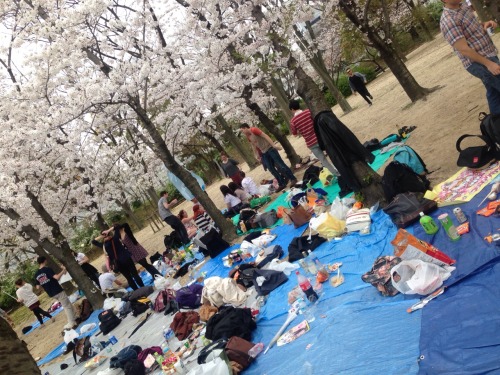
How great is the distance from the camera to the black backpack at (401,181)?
5801 millimetres

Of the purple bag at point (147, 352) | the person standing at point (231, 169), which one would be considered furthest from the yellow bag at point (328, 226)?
the person standing at point (231, 169)

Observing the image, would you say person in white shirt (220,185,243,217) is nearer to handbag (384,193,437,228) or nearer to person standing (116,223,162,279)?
person standing (116,223,162,279)

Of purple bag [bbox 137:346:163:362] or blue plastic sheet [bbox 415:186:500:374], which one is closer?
blue plastic sheet [bbox 415:186:500:374]

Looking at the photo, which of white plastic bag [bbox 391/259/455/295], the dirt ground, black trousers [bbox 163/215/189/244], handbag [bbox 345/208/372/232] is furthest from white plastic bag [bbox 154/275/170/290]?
Result: white plastic bag [bbox 391/259/455/295]

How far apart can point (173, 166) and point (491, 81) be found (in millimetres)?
6585

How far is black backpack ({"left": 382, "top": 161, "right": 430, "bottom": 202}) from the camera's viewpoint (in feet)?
19.0

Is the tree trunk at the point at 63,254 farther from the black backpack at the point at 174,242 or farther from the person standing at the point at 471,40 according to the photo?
the person standing at the point at 471,40

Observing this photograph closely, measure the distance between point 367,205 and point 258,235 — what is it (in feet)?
8.92

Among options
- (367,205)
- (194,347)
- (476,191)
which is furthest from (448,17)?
(194,347)

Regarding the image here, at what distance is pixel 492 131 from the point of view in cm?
505

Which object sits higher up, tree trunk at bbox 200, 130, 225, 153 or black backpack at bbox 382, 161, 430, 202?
tree trunk at bbox 200, 130, 225, 153

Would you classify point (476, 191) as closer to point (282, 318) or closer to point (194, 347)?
point (282, 318)

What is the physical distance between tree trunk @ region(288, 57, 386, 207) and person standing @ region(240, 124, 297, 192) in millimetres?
4213

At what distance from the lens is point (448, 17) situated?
470 cm
